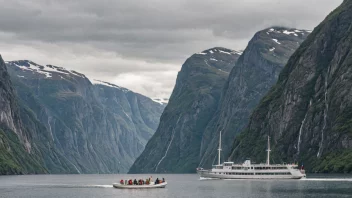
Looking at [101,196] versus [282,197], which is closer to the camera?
[282,197]

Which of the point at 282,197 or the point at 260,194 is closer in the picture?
the point at 282,197

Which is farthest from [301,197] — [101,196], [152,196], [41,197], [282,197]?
[41,197]

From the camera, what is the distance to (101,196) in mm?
188875

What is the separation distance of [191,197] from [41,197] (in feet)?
128

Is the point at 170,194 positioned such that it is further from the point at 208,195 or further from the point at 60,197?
the point at 60,197

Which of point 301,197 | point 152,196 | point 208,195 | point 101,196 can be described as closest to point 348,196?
point 301,197

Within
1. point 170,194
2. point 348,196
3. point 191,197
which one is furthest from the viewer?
point 170,194

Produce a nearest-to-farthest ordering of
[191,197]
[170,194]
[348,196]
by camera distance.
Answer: [348,196] < [191,197] < [170,194]

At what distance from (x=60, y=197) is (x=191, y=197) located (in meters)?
34.0

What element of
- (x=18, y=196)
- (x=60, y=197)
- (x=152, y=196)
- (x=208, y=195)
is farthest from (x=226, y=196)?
(x=18, y=196)

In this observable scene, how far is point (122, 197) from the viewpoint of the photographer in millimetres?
182625

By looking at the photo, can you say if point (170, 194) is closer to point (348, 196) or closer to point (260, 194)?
point (260, 194)

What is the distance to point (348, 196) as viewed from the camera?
166 meters

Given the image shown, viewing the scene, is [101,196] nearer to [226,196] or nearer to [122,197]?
[122,197]
